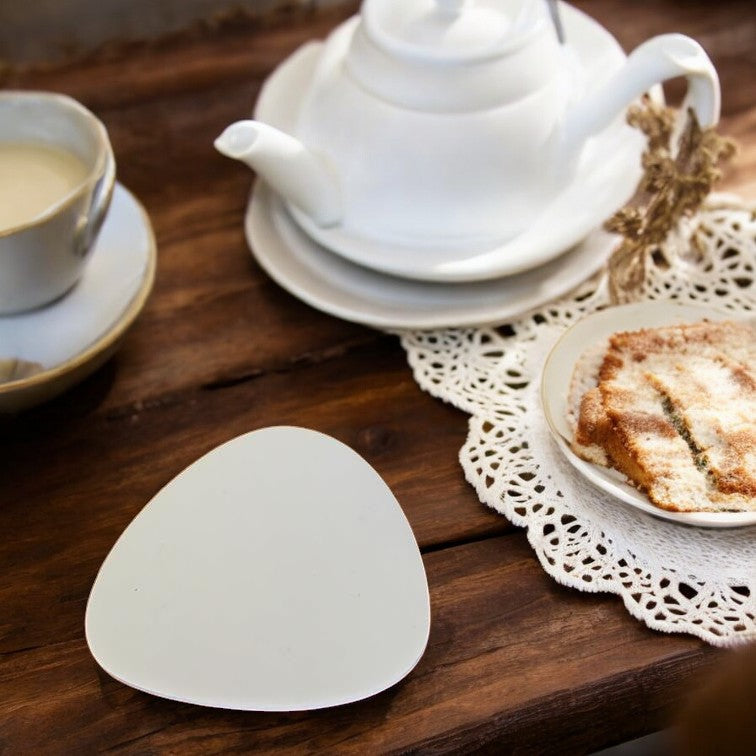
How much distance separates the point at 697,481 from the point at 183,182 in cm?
49

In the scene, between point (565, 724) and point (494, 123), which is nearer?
point (565, 724)

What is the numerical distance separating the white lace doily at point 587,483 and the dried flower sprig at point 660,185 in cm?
3

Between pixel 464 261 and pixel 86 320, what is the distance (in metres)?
0.25

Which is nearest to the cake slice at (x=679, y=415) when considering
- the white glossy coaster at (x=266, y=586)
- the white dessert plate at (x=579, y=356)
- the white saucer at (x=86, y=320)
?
the white dessert plate at (x=579, y=356)

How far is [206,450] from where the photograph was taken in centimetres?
60

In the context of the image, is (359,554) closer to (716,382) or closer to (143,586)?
(143,586)

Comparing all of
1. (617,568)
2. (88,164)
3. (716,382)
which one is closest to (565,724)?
(617,568)

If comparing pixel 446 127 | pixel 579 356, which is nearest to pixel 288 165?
pixel 446 127

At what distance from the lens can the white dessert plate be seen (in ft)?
1.63

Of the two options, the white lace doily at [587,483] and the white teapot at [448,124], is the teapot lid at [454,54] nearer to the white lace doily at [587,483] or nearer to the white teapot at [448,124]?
the white teapot at [448,124]

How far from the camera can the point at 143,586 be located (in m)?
0.50

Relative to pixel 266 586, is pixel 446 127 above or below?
above

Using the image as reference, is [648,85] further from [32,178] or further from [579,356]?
[32,178]

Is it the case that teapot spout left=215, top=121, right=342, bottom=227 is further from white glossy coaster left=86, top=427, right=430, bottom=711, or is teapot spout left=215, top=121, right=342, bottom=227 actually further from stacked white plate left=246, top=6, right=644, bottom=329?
white glossy coaster left=86, top=427, right=430, bottom=711
